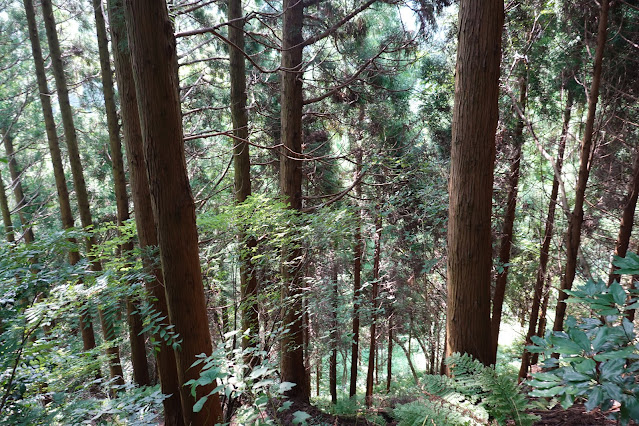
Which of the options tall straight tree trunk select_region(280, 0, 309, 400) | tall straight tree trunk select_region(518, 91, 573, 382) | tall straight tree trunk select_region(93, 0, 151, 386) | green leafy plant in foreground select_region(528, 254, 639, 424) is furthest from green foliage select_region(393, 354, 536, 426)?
tall straight tree trunk select_region(518, 91, 573, 382)

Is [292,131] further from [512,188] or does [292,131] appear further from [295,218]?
[512,188]

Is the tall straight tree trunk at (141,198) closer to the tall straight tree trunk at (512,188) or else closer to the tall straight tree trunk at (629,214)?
the tall straight tree trunk at (512,188)

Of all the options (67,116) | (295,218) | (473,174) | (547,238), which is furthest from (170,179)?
(547,238)

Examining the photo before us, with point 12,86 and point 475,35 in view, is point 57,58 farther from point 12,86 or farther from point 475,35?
point 475,35

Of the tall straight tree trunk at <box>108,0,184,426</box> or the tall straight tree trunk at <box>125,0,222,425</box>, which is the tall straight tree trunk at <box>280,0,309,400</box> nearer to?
the tall straight tree trunk at <box>108,0,184,426</box>

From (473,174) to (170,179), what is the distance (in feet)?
9.12

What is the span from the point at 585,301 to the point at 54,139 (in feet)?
31.7

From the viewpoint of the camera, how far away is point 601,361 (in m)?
1.17

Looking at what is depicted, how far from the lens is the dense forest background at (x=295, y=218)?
238 centimetres

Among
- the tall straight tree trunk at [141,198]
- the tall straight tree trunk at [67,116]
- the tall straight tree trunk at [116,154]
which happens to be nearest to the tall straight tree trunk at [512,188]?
→ the tall straight tree trunk at [141,198]

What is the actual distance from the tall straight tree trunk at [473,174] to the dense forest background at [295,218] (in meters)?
0.02

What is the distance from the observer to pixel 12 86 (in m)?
11.8

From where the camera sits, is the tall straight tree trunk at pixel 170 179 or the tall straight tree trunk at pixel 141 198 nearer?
the tall straight tree trunk at pixel 170 179

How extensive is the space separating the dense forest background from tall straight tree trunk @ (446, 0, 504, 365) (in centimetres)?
2
